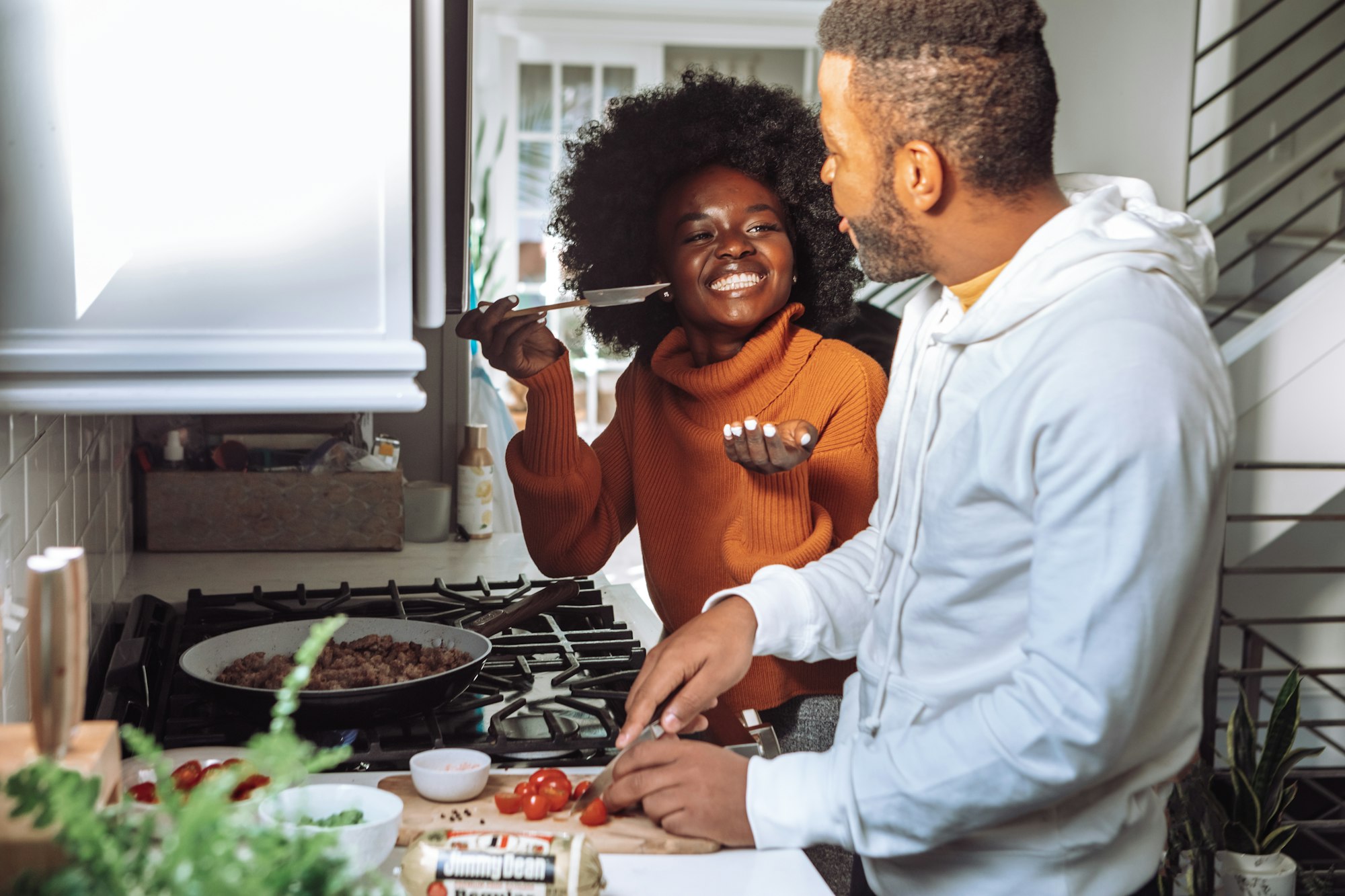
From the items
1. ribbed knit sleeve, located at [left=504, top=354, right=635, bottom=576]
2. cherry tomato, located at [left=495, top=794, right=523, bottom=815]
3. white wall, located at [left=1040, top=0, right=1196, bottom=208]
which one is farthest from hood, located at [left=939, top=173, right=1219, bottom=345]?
white wall, located at [left=1040, top=0, right=1196, bottom=208]

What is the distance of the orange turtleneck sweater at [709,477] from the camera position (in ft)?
5.90

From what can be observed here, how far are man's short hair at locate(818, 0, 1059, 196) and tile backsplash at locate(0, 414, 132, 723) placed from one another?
2.83 feet

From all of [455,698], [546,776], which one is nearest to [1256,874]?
[455,698]

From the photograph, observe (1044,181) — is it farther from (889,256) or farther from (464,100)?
(464,100)

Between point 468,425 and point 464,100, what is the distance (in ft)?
5.56

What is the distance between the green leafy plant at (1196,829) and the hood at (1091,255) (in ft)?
5.71

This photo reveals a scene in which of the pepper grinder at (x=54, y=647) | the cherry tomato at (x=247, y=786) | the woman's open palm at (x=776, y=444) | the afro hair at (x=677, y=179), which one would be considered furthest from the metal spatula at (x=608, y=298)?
the pepper grinder at (x=54, y=647)

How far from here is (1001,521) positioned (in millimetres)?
1067

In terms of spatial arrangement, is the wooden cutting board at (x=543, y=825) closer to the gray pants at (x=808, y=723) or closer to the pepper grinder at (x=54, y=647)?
the pepper grinder at (x=54, y=647)

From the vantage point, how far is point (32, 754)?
0.82m

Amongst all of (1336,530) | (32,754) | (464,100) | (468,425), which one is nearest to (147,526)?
(468,425)

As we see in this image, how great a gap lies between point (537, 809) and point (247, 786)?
0.29 metres

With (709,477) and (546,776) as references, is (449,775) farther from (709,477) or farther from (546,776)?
(709,477)

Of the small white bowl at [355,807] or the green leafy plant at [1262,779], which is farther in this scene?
the green leafy plant at [1262,779]
